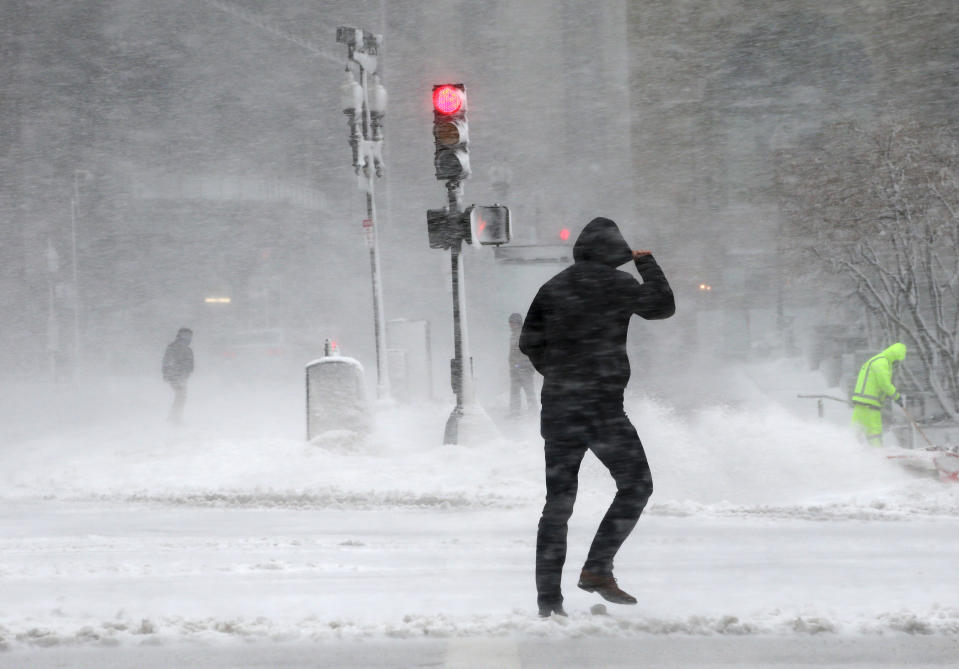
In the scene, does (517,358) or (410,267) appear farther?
(410,267)

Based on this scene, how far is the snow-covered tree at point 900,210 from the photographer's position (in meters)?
15.7

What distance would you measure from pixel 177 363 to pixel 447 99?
7.54 m

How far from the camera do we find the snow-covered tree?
1573 centimetres

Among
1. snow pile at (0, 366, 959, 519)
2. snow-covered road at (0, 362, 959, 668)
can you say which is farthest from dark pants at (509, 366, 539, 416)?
snow-covered road at (0, 362, 959, 668)

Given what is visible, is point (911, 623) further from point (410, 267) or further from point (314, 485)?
point (410, 267)

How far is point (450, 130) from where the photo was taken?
10.8 metres

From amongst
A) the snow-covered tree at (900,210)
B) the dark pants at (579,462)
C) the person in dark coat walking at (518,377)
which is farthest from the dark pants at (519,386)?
the dark pants at (579,462)

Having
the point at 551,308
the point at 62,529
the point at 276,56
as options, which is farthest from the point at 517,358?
the point at 276,56

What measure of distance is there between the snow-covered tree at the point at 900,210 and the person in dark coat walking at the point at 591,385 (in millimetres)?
12423

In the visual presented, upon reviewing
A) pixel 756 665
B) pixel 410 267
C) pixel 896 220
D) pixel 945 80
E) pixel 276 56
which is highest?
pixel 276 56

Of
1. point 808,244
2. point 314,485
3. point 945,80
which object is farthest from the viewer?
point 945,80

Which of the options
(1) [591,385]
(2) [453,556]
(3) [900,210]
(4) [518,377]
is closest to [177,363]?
(4) [518,377]

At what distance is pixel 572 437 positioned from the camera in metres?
4.14

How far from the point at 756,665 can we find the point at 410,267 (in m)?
51.6
